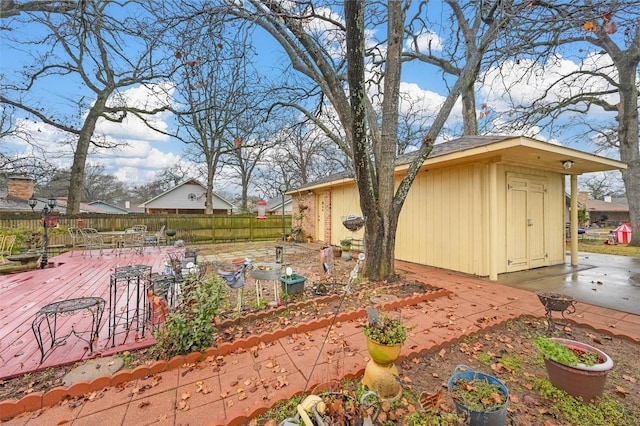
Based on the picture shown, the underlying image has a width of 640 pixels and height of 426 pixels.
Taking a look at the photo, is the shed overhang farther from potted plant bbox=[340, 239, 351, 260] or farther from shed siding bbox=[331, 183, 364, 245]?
shed siding bbox=[331, 183, 364, 245]

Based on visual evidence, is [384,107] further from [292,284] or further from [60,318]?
[60,318]

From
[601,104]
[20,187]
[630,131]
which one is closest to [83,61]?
[20,187]

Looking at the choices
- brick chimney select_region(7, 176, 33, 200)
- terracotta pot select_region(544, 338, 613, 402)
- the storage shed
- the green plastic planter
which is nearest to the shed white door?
terracotta pot select_region(544, 338, 613, 402)

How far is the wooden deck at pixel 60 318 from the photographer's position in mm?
2504

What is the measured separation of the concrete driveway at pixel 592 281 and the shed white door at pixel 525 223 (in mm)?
265

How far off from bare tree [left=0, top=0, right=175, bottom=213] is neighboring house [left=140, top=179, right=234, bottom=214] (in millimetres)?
9566

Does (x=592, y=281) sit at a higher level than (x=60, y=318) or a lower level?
higher

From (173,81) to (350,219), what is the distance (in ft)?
11.8

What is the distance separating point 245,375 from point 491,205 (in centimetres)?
495

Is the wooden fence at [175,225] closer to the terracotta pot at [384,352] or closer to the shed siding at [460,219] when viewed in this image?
the shed siding at [460,219]

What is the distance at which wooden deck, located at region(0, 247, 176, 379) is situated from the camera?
2.50m

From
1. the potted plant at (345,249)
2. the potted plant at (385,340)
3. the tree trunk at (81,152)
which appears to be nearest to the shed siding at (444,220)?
the potted plant at (345,249)

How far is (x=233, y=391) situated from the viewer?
6.70ft

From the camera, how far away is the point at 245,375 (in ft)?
7.36
